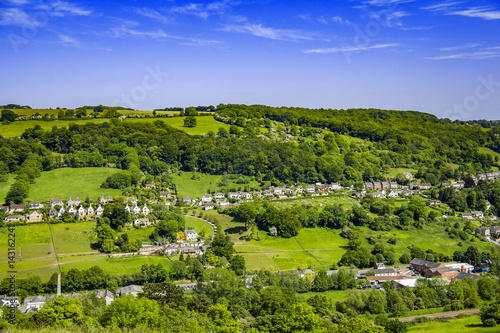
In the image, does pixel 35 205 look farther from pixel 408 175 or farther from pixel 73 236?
pixel 408 175

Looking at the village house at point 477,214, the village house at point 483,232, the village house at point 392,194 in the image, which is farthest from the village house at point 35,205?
the village house at point 477,214

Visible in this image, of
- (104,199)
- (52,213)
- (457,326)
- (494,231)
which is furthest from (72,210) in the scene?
(494,231)

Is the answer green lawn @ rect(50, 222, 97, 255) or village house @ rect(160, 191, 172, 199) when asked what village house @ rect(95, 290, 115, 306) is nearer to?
green lawn @ rect(50, 222, 97, 255)

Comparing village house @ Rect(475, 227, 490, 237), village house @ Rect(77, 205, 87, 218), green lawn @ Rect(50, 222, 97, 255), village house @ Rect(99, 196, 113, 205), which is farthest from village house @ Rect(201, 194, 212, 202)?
village house @ Rect(475, 227, 490, 237)

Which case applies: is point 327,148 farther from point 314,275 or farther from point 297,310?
point 297,310

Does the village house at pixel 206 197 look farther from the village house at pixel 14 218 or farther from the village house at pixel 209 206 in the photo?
the village house at pixel 14 218

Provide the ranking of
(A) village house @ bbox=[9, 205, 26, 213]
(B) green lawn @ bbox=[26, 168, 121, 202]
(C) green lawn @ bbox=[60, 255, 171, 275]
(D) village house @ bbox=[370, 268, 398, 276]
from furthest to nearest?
(B) green lawn @ bbox=[26, 168, 121, 202] < (A) village house @ bbox=[9, 205, 26, 213] < (D) village house @ bbox=[370, 268, 398, 276] < (C) green lawn @ bbox=[60, 255, 171, 275]
